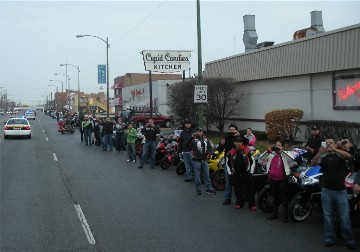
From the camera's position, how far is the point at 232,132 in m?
10.9

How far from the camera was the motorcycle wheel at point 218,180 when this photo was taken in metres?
12.1

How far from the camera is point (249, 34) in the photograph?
31234 mm

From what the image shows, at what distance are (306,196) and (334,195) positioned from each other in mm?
1340

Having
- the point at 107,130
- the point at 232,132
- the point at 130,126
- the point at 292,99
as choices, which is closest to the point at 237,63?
the point at 292,99

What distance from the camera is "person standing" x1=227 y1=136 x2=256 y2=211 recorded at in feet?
31.9

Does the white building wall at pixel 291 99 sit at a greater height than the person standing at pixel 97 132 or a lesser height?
greater

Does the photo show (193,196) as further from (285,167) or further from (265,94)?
(265,94)

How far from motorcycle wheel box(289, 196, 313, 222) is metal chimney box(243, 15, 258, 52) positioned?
23016 mm

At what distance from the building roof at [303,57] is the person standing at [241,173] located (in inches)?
399

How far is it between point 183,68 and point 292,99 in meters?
6.54

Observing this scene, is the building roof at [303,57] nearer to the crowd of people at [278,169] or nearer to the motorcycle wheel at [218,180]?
the crowd of people at [278,169]

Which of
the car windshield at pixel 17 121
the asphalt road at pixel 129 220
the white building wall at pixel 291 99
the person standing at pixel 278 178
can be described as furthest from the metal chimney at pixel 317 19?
the person standing at pixel 278 178

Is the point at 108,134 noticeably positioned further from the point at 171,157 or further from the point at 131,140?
the point at 171,157

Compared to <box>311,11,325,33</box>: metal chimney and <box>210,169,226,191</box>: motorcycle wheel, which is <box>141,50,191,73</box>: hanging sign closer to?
<box>311,11,325,33</box>: metal chimney
